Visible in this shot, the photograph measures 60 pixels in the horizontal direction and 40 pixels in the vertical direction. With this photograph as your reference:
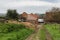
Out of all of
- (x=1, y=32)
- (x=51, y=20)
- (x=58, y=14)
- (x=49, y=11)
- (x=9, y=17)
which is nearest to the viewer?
(x=1, y=32)

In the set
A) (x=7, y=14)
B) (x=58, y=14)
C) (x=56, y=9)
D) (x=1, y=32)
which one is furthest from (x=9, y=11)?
(x=1, y=32)

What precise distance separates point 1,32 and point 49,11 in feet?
339

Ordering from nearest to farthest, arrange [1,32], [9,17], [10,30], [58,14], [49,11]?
1. [1,32]
2. [10,30]
3. [9,17]
4. [58,14]
5. [49,11]

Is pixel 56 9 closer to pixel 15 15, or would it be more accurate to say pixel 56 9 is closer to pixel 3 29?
pixel 15 15

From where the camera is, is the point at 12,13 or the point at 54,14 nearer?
the point at 12,13

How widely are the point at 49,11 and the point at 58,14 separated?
66.2 ft

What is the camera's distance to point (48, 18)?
5300 inches

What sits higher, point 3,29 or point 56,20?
point 3,29

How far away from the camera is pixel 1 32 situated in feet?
118

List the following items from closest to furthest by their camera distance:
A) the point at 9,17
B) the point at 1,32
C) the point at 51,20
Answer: the point at 1,32 < the point at 9,17 < the point at 51,20

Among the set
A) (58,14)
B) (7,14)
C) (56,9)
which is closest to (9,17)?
(7,14)

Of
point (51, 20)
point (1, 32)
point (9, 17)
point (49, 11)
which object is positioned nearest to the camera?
point (1, 32)

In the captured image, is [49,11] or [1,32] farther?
[49,11]

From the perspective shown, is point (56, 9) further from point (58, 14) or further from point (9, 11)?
point (9, 11)
